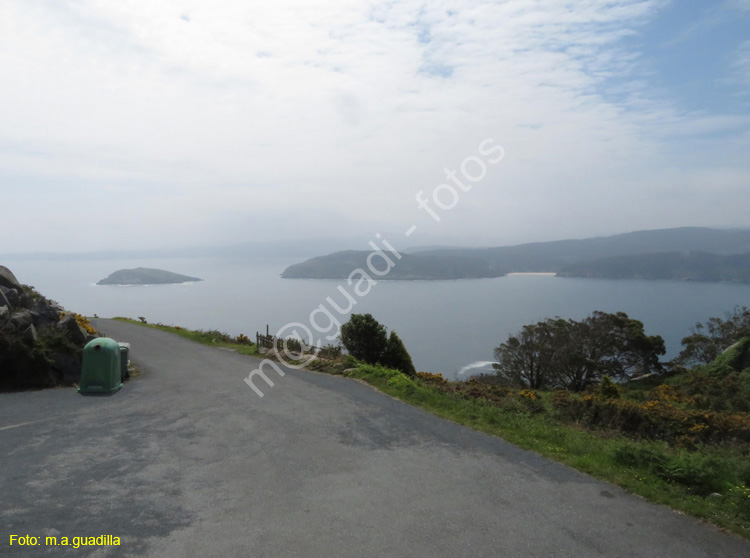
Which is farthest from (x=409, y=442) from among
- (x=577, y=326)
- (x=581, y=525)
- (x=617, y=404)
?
(x=577, y=326)

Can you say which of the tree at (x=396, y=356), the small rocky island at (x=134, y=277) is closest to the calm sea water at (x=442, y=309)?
the small rocky island at (x=134, y=277)

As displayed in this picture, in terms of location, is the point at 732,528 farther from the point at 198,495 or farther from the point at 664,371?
the point at 664,371

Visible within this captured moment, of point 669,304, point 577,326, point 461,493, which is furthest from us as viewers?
point 669,304

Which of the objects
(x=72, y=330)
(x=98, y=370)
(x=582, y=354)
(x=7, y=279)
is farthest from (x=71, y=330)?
(x=582, y=354)

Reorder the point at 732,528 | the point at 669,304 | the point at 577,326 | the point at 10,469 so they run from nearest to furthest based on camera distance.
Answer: the point at 732,528 < the point at 10,469 < the point at 577,326 < the point at 669,304

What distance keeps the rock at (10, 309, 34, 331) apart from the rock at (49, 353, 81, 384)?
49.9 inches

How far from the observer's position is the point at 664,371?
1437 inches

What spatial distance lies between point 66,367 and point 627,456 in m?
13.8

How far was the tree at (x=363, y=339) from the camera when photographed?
74.1ft

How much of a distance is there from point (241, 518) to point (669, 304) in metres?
173

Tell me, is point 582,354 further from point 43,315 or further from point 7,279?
point 7,279

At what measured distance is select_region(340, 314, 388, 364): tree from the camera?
890 inches

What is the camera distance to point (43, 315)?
14086 mm

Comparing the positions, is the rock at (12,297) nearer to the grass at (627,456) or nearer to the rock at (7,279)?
the rock at (7,279)
